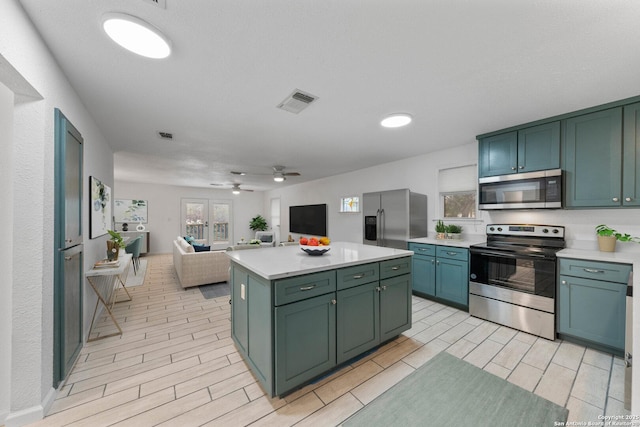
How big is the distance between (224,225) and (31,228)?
8362 millimetres

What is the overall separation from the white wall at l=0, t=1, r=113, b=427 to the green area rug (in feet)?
6.62

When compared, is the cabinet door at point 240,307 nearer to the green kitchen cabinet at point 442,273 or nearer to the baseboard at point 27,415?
the baseboard at point 27,415

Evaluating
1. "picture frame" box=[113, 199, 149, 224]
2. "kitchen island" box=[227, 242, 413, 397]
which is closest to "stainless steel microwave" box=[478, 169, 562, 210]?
"kitchen island" box=[227, 242, 413, 397]

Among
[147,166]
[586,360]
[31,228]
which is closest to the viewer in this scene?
[31,228]

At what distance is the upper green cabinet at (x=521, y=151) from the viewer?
2.71 meters

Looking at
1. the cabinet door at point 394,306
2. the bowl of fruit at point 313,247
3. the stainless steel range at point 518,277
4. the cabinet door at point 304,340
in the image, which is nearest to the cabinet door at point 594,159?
the stainless steel range at point 518,277

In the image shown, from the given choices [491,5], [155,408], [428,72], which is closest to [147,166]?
[155,408]

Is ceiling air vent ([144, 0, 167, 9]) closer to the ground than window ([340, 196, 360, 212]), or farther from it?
farther from it

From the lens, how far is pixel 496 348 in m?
2.35

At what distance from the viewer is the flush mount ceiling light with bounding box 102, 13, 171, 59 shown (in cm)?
132

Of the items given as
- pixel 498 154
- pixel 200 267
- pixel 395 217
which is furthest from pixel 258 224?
pixel 498 154

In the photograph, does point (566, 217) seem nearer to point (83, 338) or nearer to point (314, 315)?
point (314, 315)

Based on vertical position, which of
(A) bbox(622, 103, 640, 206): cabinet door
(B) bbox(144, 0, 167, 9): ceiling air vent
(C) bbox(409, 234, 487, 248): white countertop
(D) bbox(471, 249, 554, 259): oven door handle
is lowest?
(D) bbox(471, 249, 554, 259): oven door handle

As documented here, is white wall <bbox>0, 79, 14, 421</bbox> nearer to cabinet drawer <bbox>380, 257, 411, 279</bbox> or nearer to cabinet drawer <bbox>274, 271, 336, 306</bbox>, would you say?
cabinet drawer <bbox>274, 271, 336, 306</bbox>
